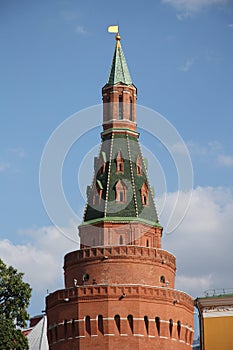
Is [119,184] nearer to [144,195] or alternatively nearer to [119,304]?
[144,195]

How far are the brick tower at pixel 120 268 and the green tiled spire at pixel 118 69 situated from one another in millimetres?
117

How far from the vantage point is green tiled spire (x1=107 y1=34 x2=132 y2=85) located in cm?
7506

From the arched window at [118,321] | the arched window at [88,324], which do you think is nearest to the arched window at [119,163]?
the arched window at [118,321]

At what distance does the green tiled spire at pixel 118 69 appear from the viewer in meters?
75.1

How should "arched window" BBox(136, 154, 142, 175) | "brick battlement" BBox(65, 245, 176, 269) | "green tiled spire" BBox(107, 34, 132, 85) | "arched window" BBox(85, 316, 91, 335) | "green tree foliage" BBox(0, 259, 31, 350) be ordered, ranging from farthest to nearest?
"green tiled spire" BBox(107, 34, 132, 85)
"arched window" BBox(136, 154, 142, 175)
"brick battlement" BBox(65, 245, 176, 269)
"arched window" BBox(85, 316, 91, 335)
"green tree foliage" BBox(0, 259, 31, 350)

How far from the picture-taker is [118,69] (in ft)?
248

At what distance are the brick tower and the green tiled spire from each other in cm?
12

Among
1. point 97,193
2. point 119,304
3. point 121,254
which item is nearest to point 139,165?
point 97,193

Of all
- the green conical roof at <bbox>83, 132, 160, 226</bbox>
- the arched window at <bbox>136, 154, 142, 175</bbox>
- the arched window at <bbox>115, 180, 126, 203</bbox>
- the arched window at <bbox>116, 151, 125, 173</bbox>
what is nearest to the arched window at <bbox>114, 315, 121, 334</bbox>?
the green conical roof at <bbox>83, 132, 160, 226</bbox>

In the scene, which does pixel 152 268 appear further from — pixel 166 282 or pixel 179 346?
pixel 179 346

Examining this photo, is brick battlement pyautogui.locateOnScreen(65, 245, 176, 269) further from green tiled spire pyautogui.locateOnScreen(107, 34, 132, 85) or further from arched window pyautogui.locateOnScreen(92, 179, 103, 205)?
Answer: green tiled spire pyautogui.locateOnScreen(107, 34, 132, 85)

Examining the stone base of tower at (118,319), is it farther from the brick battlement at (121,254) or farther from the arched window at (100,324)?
the brick battlement at (121,254)

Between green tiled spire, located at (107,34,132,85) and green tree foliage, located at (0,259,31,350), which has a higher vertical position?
green tiled spire, located at (107,34,132,85)

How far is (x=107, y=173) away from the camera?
7138 cm
